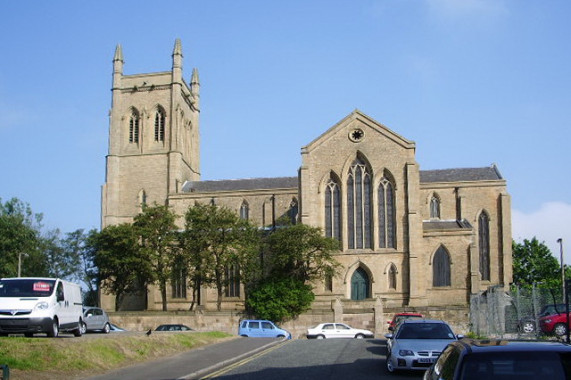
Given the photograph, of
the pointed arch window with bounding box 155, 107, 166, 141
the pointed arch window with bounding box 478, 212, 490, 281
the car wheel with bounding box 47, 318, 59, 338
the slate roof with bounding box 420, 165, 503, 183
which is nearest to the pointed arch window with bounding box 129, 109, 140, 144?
the pointed arch window with bounding box 155, 107, 166, 141

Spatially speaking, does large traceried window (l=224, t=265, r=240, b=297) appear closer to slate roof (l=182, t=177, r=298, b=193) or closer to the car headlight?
slate roof (l=182, t=177, r=298, b=193)

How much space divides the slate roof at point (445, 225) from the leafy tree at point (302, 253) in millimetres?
9230

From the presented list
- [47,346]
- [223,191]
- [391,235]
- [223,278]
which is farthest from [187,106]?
[47,346]

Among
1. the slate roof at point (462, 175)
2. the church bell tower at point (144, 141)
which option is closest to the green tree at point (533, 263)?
the slate roof at point (462, 175)

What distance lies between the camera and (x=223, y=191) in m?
71.2

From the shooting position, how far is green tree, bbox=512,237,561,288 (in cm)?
8131

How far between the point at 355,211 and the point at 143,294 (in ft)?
71.9

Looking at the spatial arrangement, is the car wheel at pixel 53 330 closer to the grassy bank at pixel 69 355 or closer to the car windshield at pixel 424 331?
the grassy bank at pixel 69 355

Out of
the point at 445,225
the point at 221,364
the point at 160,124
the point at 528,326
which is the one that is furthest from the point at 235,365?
the point at 160,124

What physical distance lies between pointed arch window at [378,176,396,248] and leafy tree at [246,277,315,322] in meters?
7.93

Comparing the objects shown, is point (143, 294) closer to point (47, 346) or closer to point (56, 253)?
point (56, 253)

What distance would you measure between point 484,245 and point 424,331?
47035 millimetres

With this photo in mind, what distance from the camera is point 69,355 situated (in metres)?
17.3

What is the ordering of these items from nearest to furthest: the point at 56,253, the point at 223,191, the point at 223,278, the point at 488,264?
the point at 223,278 < the point at 488,264 < the point at 223,191 < the point at 56,253
